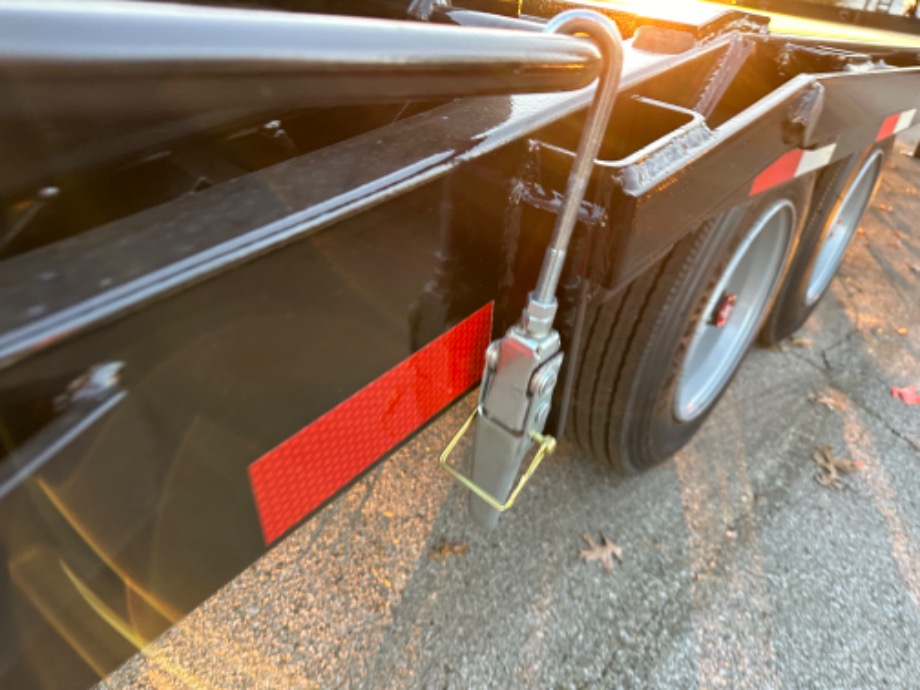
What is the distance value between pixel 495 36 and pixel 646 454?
5.15 feet

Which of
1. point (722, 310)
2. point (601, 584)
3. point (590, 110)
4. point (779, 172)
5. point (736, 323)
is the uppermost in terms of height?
point (590, 110)

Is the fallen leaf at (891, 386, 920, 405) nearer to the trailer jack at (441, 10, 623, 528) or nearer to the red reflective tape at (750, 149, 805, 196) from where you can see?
the red reflective tape at (750, 149, 805, 196)

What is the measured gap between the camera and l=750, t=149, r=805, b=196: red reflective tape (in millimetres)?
1498

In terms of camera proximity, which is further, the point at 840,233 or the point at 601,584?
the point at 840,233

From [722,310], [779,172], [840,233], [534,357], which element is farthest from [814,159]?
[840,233]

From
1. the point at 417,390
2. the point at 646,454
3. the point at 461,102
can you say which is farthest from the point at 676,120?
the point at 646,454

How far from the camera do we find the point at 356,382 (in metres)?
0.96

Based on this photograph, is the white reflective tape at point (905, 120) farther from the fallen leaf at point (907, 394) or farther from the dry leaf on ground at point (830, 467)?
the dry leaf on ground at point (830, 467)

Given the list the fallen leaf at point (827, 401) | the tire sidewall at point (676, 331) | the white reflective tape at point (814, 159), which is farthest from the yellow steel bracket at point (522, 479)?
the fallen leaf at point (827, 401)

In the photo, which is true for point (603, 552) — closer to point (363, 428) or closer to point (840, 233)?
point (363, 428)

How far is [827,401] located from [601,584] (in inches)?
56.3

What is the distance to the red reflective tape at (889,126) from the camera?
83.4 inches

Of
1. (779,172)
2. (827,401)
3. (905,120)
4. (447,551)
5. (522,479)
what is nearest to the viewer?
(522,479)

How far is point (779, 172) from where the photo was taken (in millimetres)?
1589
